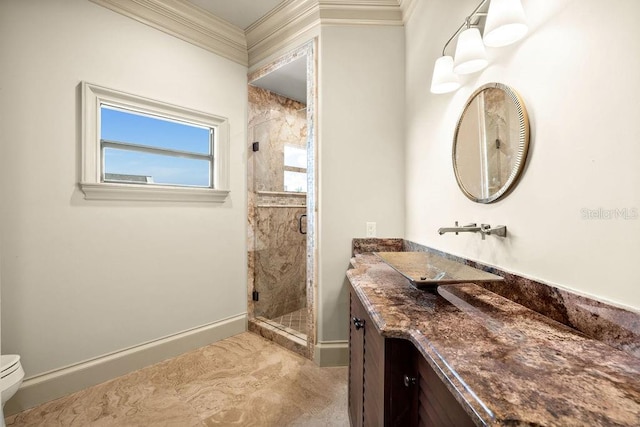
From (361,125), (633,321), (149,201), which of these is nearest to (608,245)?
(633,321)

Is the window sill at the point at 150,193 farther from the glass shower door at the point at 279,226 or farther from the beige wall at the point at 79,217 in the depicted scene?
the glass shower door at the point at 279,226

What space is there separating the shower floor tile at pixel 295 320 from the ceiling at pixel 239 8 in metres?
2.92

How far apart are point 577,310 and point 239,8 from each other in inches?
117

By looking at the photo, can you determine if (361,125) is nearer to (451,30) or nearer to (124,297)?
(451,30)

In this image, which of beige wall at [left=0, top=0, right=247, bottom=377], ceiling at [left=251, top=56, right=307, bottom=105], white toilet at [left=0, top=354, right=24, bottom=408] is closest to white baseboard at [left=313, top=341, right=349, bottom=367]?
beige wall at [left=0, top=0, right=247, bottom=377]

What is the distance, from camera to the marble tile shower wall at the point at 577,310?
0.76 meters

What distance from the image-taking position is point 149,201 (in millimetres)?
2291

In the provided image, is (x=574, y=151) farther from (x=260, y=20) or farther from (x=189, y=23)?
(x=189, y=23)

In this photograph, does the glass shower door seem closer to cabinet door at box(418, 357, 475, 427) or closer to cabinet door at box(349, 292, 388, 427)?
cabinet door at box(349, 292, 388, 427)

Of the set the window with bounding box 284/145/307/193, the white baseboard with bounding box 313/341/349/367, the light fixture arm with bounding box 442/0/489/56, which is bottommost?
the white baseboard with bounding box 313/341/349/367

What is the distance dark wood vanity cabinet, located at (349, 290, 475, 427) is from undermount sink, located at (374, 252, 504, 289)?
271 mm

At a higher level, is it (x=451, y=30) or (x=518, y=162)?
(x=451, y=30)

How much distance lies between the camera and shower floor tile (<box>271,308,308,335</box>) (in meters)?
2.99

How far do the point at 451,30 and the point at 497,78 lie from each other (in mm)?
554
